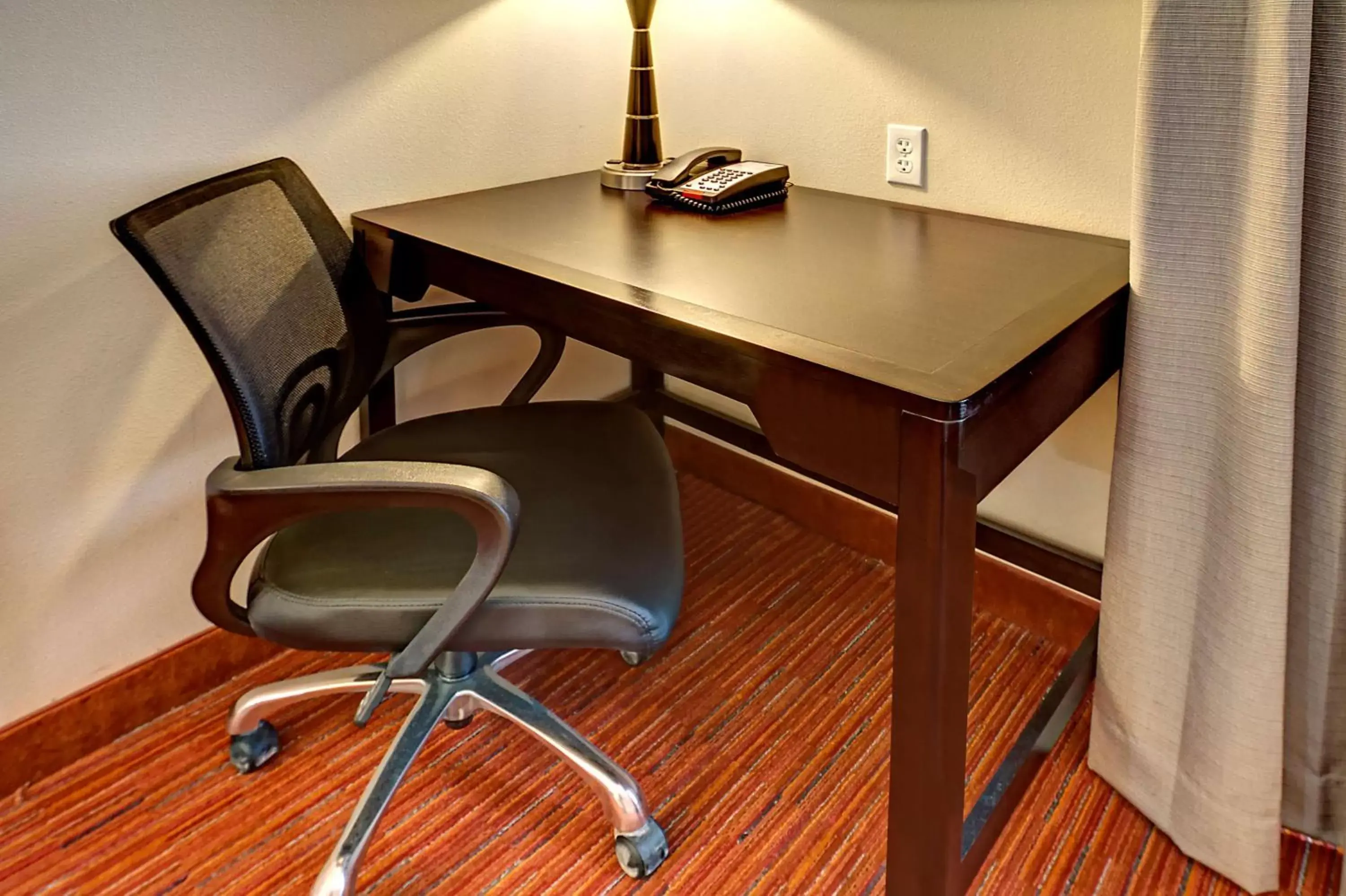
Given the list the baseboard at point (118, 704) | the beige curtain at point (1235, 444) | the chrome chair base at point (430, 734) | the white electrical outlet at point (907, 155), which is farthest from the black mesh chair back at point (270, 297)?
the beige curtain at point (1235, 444)

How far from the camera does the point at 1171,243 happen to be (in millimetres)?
1105

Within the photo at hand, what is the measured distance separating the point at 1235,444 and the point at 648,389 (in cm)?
128

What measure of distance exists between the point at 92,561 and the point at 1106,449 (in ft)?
5.10

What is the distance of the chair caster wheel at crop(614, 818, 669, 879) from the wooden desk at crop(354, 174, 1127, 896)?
1.10ft

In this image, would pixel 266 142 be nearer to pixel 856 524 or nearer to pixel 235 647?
pixel 235 647

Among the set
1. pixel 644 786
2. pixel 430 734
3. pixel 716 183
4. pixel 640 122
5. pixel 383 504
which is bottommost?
pixel 644 786

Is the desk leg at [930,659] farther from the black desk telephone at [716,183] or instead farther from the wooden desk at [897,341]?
the black desk telephone at [716,183]

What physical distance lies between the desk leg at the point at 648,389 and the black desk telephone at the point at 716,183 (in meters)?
0.55

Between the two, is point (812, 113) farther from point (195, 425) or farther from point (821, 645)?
point (195, 425)

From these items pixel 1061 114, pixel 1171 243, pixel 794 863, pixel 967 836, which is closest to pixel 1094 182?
pixel 1061 114

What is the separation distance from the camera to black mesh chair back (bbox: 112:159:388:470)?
1060 millimetres

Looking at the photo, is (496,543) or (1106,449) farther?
(1106,449)

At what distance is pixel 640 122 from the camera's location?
1762mm

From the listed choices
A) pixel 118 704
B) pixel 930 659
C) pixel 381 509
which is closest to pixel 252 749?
pixel 118 704
